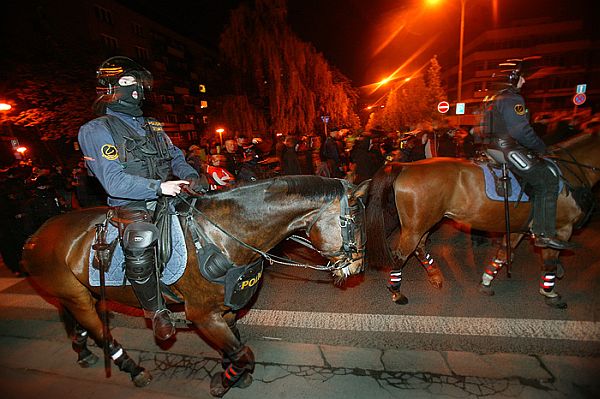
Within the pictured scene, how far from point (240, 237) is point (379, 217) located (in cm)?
239

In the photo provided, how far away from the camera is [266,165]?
943 centimetres

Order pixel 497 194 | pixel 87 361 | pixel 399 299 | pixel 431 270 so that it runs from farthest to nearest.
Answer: pixel 431 270 < pixel 399 299 < pixel 497 194 < pixel 87 361

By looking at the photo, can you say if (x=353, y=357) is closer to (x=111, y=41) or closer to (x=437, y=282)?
(x=437, y=282)

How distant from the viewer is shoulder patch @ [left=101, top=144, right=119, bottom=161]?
2.58 m

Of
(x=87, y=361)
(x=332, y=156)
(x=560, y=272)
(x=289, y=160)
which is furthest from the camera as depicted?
(x=332, y=156)

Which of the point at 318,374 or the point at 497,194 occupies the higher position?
the point at 497,194

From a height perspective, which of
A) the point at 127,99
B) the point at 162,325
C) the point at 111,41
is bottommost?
the point at 162,325

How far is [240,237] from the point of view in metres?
2.80

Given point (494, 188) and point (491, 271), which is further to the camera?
point (491, 271)

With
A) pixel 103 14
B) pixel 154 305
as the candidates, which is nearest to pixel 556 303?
pixel 154 305

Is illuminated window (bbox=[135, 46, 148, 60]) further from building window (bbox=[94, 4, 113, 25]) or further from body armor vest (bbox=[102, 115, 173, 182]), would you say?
body armor vest (bbox=[102, 115, 173, 182])

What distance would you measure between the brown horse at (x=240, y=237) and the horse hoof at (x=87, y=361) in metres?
0.96

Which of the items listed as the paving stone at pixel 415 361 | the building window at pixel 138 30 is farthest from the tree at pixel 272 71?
the building window at pixel 138 30

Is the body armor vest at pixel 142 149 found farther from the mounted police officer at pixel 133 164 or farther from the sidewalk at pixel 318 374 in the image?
the sidewalk at pixel 318 374
